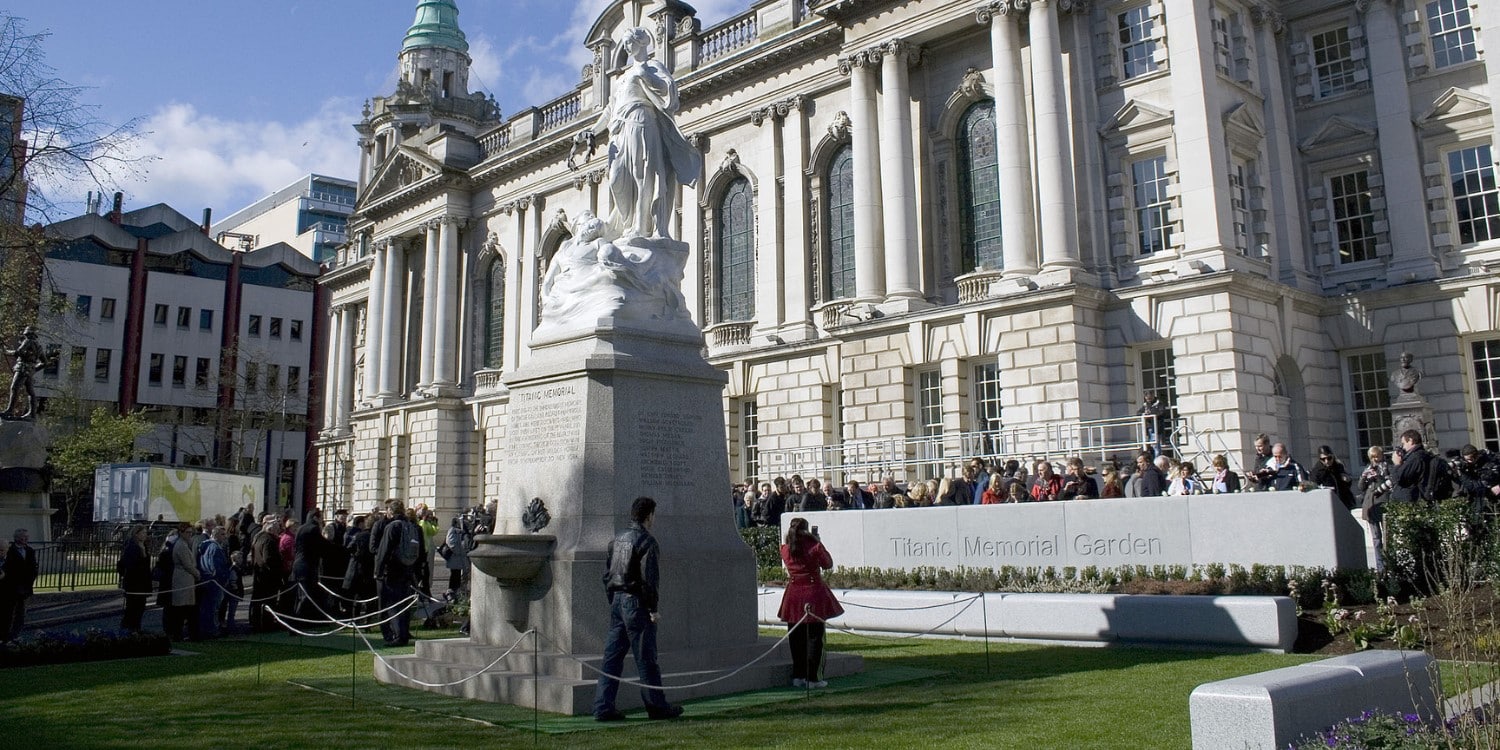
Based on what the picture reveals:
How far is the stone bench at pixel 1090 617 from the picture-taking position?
1298 cm

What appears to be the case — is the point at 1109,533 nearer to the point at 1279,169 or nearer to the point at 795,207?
the point at 1279,169

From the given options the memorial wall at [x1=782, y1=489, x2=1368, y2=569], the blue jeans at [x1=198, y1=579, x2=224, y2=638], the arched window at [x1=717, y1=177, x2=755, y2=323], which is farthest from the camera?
the arched window at [x1=717, y1=177, x2=755, y2=323]

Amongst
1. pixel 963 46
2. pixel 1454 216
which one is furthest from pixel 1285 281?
pixel 963 46

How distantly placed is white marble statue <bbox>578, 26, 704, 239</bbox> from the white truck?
31538 mm

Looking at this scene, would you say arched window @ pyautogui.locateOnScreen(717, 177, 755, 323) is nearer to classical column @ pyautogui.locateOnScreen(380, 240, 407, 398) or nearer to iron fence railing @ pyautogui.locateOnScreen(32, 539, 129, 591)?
iron fence railing @ pyautogui.locateOnScreen(32, 539, 129, 591)

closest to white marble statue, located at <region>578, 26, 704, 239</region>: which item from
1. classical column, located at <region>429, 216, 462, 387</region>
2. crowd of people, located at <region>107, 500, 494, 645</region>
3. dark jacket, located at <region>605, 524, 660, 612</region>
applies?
dark jacket, located at <region>605, 524, 660, 612</region>

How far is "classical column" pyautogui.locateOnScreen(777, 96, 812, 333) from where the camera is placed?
123 ft

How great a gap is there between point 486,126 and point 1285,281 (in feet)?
164

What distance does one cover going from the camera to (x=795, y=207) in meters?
38.1

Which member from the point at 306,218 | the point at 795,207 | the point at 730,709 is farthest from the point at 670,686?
the point at 306,218

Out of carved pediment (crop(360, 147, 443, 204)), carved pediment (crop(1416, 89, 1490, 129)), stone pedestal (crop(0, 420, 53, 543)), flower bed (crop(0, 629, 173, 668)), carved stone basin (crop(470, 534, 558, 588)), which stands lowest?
flower bed (crop(0, 629, 173, 668))

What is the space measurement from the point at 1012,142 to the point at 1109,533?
1638 centimetres

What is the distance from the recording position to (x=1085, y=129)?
2989 cm

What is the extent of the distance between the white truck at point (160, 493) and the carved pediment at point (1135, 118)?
31.2 meters
